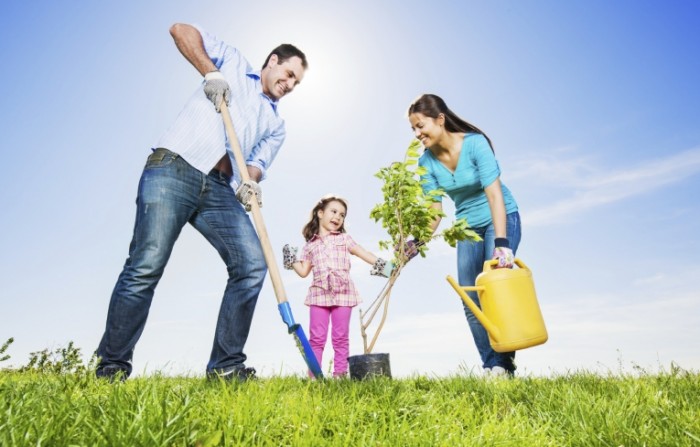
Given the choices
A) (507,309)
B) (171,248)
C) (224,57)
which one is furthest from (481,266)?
(224,57)

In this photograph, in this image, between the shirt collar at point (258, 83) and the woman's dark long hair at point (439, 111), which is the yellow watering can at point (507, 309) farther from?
the shirt collar at point (258, 83)

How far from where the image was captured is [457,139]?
4.63 meters

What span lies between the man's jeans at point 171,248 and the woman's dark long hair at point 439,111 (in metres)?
1.74

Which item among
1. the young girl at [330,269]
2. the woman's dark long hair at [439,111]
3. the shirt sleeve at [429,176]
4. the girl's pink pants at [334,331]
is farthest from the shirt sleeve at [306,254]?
the woman's dark long hair at [439,111]

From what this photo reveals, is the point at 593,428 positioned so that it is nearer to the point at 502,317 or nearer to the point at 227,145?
the point at 502,317

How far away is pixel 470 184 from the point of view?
4.52m

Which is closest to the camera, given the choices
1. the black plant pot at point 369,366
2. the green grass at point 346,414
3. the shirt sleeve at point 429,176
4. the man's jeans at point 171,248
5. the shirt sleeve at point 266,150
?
the green grass at point 346,414

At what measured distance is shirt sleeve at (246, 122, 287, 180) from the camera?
13.6 ft

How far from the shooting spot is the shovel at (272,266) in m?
3.65

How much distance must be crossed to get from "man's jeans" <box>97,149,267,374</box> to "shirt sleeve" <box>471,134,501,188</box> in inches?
73.5

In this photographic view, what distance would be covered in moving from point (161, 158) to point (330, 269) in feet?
8.65

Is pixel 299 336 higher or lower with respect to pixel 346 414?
higher

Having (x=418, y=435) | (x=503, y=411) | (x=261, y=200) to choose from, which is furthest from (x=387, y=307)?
(x=418, y=435)

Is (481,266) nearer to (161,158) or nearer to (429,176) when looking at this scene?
(429,176)
